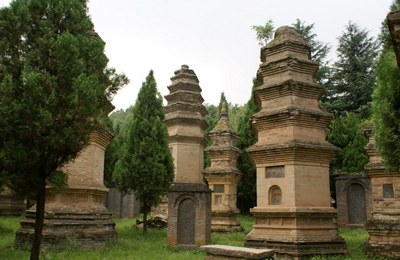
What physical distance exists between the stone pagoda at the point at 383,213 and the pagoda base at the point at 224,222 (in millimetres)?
7996

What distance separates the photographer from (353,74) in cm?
3522

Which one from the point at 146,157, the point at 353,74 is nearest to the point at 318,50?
the point at 353,74

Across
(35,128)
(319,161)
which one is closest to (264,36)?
(319,161)

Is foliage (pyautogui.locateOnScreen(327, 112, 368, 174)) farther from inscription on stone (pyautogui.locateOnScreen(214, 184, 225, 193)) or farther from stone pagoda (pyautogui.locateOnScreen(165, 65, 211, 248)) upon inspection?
stone pagoda (pyautogui.locateOnScreen(165, 65, 211, 248))

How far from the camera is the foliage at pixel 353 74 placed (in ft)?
111

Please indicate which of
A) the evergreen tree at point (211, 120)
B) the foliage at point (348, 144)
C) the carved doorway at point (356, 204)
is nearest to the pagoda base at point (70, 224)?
the carved doorway at point (356, 204)

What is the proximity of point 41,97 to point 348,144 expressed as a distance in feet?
82.9

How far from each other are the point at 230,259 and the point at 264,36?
1173 inches

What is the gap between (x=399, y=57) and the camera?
5227mm

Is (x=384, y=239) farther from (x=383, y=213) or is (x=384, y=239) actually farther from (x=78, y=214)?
(x=78, y=214)

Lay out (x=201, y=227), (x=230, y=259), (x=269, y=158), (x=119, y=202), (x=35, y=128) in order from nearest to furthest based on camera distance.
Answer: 1. (x=35, y=128)
2. (x=230, y=259)
3. (x=269, y=158)
4. (x=201, y=227)
5. (x=119, y=202)

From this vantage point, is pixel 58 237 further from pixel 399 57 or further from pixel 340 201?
pixel 340 201

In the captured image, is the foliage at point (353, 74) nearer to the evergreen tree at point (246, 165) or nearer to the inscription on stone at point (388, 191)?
the evergreen tree at point (246, 165)

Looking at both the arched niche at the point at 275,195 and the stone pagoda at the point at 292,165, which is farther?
the arched niche at the point at 275,195
